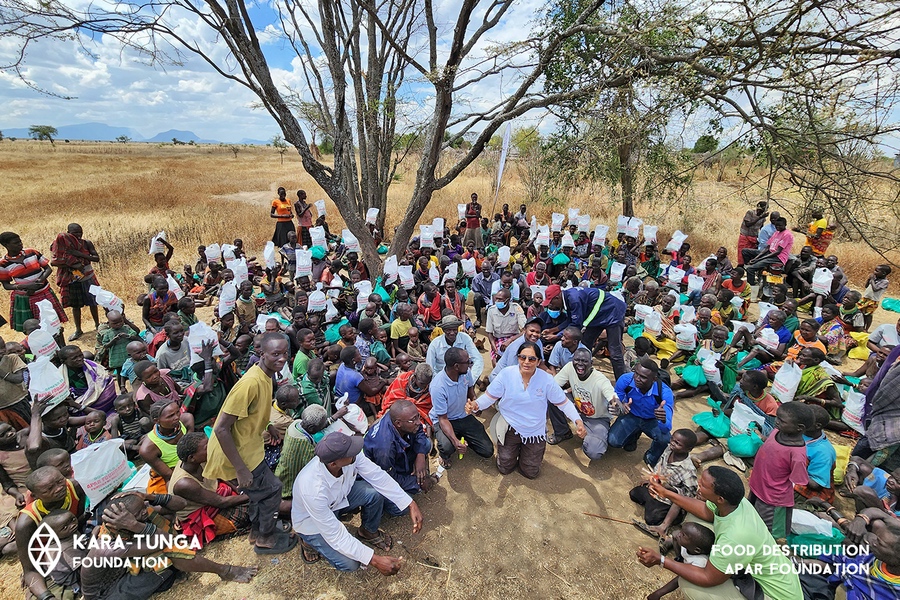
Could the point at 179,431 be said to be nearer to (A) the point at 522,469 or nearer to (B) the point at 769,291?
(A) the point at 522,469

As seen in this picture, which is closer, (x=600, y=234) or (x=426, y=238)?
(x=426, y=238)

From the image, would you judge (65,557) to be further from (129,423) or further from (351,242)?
(351,242)

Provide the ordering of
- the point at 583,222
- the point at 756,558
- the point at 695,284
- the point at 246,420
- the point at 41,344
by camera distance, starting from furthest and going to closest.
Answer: the point at 583,222
the point at 695,284
the point at 41,344
the point at 246,420
the point at 756,558

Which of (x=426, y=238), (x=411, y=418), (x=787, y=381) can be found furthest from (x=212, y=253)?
(x=787, y=381)

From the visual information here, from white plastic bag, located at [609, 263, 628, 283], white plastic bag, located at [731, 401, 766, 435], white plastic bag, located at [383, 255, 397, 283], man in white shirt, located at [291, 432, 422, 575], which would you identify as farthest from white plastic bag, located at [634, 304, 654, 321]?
man in white shirt, located at [291, 432, 422, 575]

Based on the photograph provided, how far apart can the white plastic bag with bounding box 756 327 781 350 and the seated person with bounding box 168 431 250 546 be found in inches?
236

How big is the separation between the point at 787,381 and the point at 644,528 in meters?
2.21

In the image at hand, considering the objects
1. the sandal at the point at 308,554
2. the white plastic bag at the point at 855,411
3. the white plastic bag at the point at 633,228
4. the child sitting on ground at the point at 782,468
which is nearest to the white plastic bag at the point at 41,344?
the sandal at the point at 308,554

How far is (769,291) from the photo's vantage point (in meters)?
7.90

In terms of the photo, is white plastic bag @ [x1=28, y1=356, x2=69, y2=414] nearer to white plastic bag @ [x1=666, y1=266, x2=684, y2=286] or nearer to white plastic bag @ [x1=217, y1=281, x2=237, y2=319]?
white plastic bag @ [x1=217, y1=281, x2=237, y2=319]

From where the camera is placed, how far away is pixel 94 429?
140 inches

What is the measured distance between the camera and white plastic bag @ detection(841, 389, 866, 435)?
418 centimetres

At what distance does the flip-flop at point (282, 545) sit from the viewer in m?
3.30

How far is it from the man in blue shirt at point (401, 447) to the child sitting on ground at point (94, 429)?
7.56 ft
